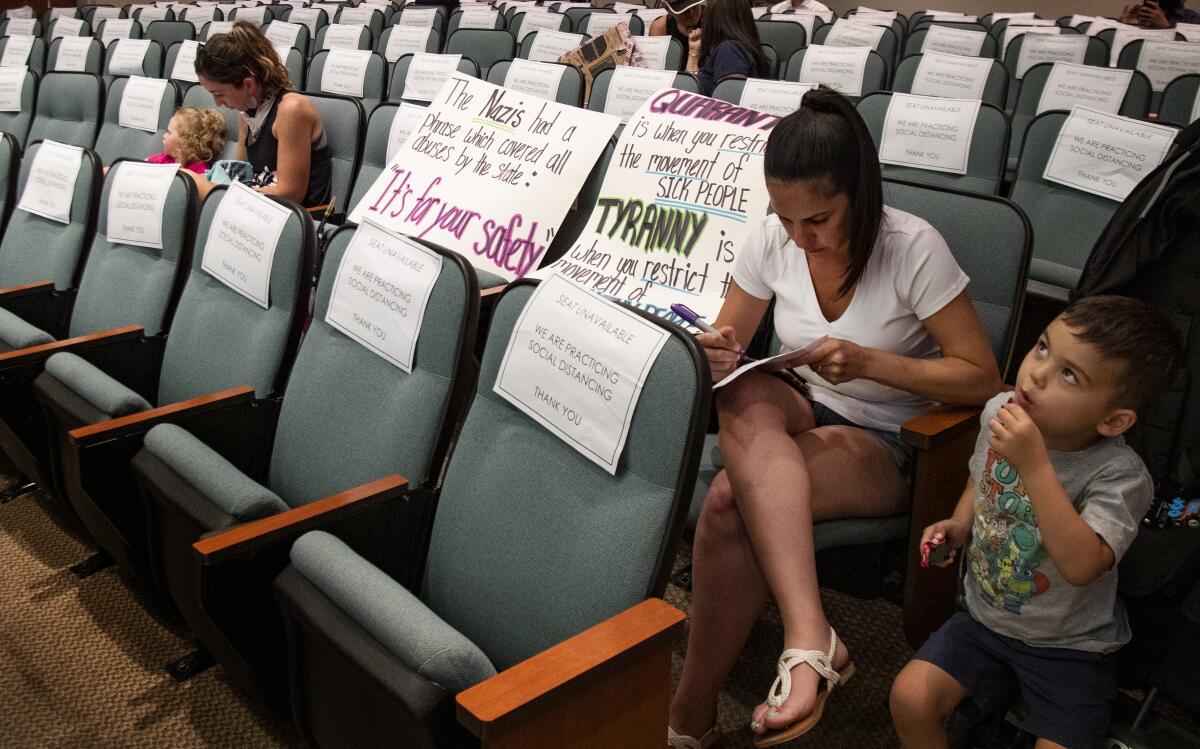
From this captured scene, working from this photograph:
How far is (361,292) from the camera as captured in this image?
5.24 feet

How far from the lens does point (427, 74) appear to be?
159 inches

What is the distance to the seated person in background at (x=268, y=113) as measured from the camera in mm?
2953

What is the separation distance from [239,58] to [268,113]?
0.20 meters

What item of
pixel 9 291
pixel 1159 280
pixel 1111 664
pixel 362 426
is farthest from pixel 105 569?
pixel 1159 280

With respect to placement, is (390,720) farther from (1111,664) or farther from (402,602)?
(1111,664)

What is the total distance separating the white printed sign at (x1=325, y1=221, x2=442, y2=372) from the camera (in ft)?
4.86

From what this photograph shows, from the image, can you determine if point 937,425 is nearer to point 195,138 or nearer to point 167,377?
point 167,377

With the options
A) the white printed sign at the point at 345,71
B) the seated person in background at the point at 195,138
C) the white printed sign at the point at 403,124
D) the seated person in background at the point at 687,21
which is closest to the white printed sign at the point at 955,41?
the seated person in background at the point at 687,21

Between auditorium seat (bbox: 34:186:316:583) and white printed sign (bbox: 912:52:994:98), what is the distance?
2944 mm

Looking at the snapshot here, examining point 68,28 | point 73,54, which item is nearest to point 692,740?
point 73,54

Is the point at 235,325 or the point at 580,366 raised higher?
the point at 580,366

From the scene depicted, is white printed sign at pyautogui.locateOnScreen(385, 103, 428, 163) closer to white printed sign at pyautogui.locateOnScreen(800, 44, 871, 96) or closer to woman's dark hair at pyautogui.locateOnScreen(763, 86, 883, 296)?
woman's dark hair at pyautogui.locateOnScreen(763, 86, 883, 296)

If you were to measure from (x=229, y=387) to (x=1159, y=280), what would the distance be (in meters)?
1.79

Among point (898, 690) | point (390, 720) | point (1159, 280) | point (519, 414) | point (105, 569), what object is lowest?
point (105, 569)
